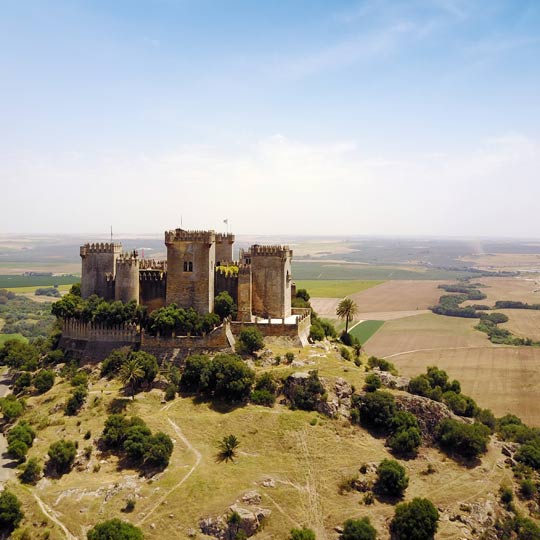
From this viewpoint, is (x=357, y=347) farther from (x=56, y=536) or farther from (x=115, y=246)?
(x=56, y=536)

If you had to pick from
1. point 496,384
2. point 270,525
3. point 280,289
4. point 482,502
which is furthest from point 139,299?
point 496,384

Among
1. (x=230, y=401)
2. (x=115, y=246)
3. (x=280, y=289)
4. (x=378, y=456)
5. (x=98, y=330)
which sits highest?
(x=115, y=246)

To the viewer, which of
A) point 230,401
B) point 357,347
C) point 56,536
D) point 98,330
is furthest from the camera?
point 357,347

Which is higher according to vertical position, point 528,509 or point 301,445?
point 301,445

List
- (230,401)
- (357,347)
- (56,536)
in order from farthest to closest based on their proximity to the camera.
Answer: (357,347) → (230,401) → (56,536)

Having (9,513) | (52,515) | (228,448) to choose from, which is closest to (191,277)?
(228,448)

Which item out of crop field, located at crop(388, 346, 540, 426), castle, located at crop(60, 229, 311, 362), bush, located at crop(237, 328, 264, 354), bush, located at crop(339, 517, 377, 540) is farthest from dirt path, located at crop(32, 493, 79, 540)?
crop field, located at crop(388, 346, 540, 426)

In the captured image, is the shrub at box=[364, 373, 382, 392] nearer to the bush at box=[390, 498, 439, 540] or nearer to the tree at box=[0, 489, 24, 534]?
the bush at box=[390, 498, 439, 540]
